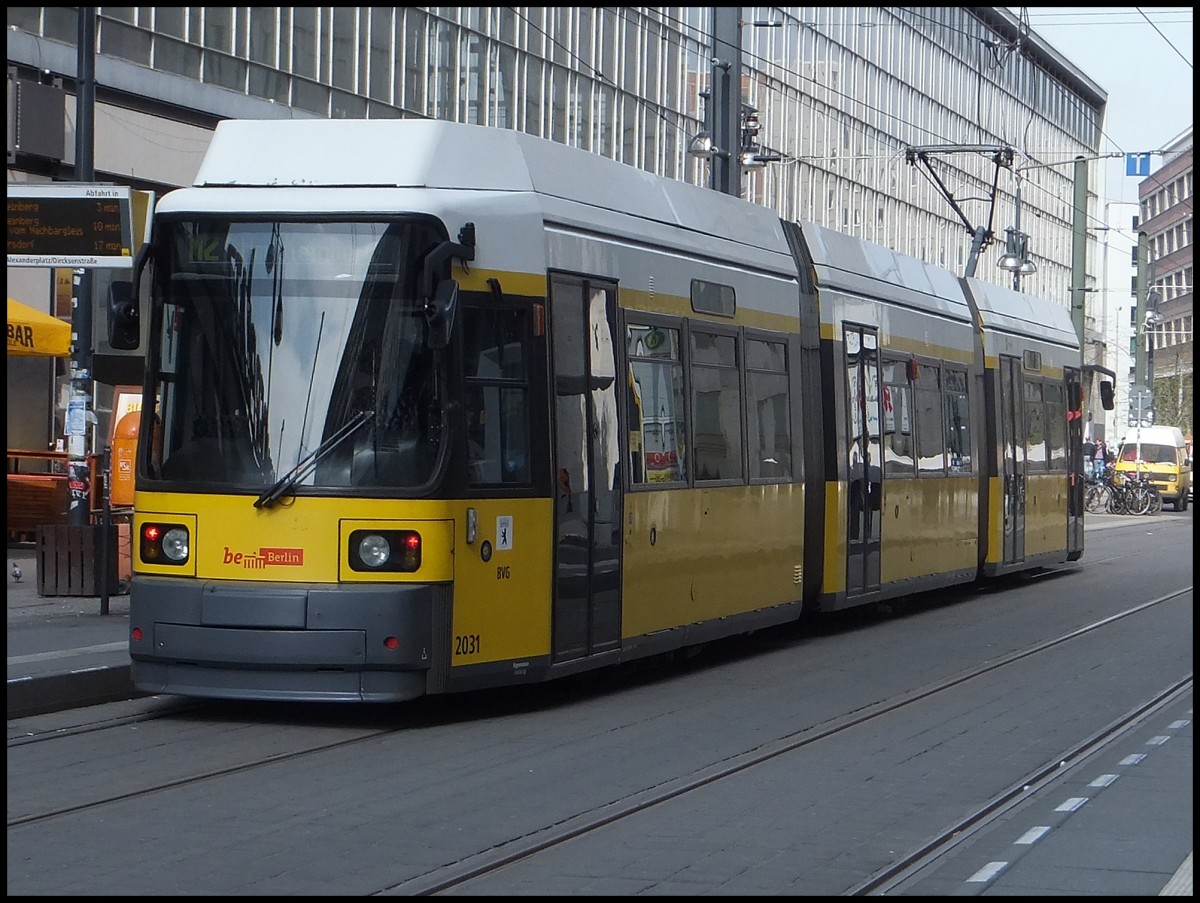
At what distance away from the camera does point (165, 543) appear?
10281 mm

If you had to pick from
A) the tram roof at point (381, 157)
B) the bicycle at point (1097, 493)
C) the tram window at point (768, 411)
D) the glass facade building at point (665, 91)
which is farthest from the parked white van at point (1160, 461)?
the tram roof at point (381, 157)

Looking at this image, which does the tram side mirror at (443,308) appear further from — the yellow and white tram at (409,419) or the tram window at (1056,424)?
the tram window at (1056,424)

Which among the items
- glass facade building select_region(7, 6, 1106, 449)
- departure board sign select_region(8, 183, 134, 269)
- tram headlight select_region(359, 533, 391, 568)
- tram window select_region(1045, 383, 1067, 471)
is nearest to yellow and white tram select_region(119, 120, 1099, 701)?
tram headlight select_region(359, 533, 391, 568)

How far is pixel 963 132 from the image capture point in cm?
7075

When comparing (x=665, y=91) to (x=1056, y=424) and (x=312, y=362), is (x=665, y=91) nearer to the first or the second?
(x=1056, y=424)

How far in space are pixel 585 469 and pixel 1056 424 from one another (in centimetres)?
1386

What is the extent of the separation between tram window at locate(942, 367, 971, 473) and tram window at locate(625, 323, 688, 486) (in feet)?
23.2

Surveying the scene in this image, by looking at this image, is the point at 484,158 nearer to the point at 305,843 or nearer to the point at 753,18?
the point at 305,843

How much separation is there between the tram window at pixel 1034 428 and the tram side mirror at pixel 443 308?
13484 millimetres

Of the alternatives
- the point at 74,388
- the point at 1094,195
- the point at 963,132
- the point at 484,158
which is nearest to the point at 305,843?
the point at 484,158

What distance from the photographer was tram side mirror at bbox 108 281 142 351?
35.6 feet

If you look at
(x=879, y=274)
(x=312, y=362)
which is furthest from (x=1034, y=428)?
(x=312, y=362)

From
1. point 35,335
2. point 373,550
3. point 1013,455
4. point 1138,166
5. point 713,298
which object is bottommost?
point 373,550

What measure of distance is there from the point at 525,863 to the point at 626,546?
198 inches
